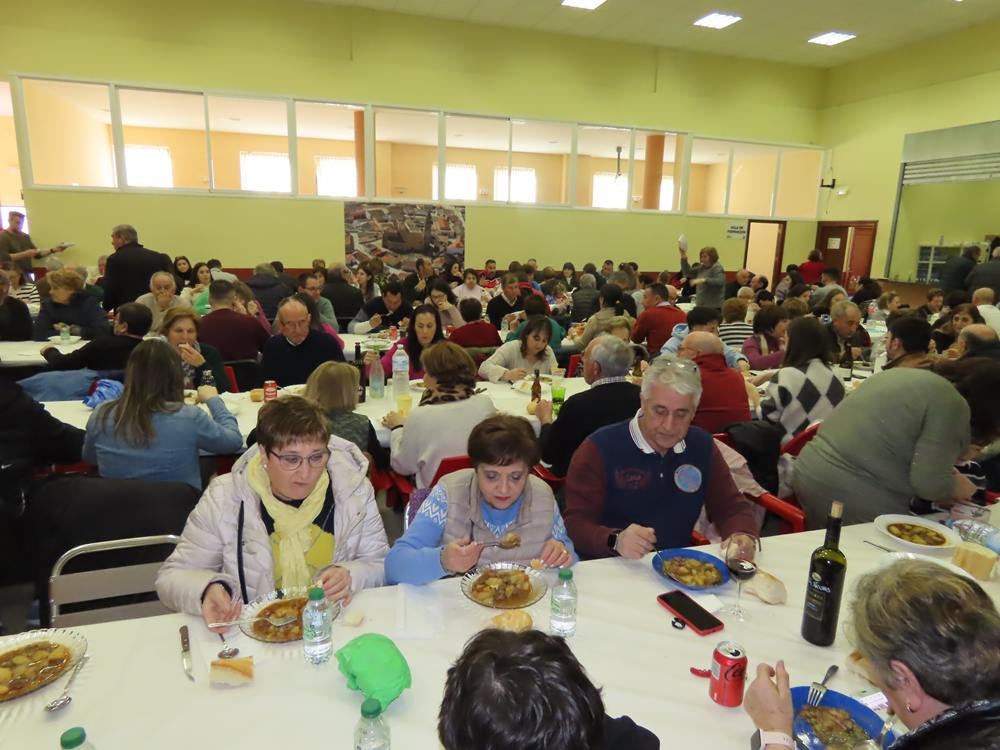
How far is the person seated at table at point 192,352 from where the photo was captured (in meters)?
4.16

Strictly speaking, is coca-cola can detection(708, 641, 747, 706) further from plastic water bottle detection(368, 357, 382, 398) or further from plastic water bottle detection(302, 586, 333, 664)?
plastic water bottle detection(368, 357, 382, 398)

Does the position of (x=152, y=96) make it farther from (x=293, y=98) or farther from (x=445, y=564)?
(x=445, y=564)

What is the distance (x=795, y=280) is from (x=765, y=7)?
4.62 metres

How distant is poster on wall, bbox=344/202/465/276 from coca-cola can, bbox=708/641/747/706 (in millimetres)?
10394

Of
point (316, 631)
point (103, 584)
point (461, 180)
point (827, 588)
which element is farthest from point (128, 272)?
point (461, 180)

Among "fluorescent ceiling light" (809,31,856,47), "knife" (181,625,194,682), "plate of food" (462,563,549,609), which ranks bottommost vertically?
"knife" (181,625,194,682)

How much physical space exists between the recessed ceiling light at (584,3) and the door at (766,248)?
20.9ft

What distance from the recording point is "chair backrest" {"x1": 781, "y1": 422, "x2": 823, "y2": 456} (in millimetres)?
3512

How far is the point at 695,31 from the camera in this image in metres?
11.5

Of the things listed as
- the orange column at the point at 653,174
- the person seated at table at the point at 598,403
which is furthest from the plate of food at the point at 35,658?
the orange column at the point at 653,174

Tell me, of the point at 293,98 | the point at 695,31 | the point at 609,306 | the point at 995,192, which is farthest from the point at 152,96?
the point at 995,192

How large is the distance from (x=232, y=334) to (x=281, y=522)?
11.8 feet

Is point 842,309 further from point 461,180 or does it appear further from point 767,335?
point 461,180

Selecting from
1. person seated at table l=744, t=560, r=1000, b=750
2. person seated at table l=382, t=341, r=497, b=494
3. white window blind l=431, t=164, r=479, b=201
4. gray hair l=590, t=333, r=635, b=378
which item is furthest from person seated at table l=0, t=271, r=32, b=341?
white window blind l=431, t=164, r=479, b=201
